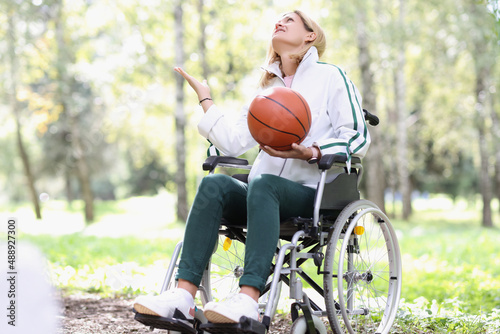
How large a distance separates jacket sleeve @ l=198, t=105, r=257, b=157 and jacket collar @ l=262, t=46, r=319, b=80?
30 centimetres

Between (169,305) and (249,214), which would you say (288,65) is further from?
(169,305)

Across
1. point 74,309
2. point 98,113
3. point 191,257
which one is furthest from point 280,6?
point 191,257

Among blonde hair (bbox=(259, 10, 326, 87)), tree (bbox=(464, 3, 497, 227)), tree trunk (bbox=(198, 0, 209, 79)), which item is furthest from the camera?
tree trunk (bbox=(198, 0, 209, 79))

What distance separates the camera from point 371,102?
39.8ft

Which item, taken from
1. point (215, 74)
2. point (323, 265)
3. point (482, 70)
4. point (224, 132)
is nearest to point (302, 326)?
point (323, 265)

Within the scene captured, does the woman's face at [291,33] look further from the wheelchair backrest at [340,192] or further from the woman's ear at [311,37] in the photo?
the wheelchair backrest at [340,192]

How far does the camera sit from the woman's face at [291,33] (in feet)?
9.64

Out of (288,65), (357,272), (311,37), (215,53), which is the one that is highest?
(215,53)

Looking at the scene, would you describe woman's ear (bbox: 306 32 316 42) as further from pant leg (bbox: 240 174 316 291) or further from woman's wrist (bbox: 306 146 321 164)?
pant leg (bbox: 240 174 316 291)

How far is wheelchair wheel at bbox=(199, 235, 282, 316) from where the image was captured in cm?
276

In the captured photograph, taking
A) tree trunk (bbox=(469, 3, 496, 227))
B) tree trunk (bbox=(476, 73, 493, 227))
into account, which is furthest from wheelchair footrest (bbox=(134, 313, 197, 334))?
tree trunk (bbox=(476, 73, 493, 227))

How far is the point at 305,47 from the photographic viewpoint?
2975 millimetres

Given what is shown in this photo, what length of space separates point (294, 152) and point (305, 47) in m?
0.71

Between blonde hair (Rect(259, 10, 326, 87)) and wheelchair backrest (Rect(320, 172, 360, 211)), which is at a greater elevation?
blonde hair (Rect(259, 10, 326, 87))
